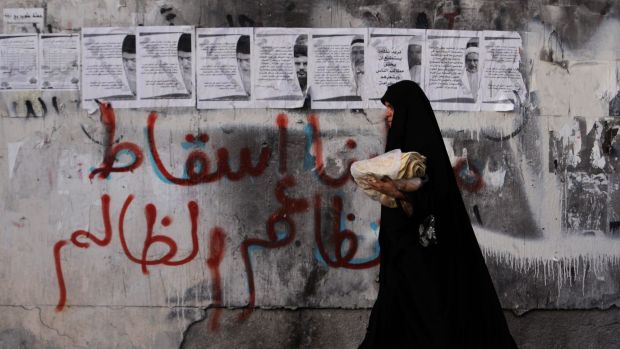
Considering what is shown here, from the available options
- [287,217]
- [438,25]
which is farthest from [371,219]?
[438,25]

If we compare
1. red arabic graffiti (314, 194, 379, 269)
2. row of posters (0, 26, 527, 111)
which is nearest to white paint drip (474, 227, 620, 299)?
red arabic graffiti (314, 194, 379, 269)

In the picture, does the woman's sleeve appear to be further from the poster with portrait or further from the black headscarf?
the poster with portrait

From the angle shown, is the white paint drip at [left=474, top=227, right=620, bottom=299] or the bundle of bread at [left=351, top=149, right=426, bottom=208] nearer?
the bundle of bread at [left=351, top=149, right=426, bottom=208]

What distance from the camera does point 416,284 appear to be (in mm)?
3725

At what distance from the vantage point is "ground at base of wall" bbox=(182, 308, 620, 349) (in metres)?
5.23

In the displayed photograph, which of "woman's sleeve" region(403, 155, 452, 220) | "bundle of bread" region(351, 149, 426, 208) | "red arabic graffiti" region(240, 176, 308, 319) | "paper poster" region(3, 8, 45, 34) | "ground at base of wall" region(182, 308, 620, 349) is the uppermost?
"paper poster" region(3, 8, 45, 34)

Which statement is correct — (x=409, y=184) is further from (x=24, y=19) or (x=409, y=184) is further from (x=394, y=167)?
(x=24, y=19)

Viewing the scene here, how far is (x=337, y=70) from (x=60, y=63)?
5.89ft

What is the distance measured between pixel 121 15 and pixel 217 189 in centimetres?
128

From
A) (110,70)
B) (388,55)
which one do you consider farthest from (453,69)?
(110,70)

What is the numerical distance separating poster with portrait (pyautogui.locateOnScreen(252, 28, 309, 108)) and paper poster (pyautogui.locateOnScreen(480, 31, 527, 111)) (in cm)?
117

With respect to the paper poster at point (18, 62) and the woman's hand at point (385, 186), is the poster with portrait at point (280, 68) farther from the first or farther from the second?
the woman's hand at point (385, 186)

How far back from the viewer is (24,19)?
205 inches

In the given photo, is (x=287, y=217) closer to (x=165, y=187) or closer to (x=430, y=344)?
(x=165, y=187)
